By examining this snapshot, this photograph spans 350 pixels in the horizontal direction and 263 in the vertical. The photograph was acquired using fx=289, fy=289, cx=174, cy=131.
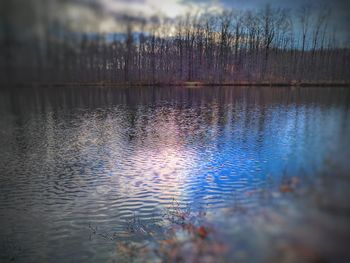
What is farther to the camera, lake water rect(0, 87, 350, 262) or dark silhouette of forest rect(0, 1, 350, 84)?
dark silhouette of forest rect(0, 1, 350, 84)

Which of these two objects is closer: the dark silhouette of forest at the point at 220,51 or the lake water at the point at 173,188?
the lake water at the point at 173,188

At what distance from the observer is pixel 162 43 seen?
362 ft

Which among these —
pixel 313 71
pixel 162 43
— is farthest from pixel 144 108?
pixel 162 43

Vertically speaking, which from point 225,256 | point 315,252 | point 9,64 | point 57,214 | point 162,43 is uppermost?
point 162,43

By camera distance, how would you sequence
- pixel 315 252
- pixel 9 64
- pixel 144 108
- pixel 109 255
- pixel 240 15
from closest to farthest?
pixel 315 252
pixel 109 255
pixel 9 64
pixel 144 108
pixel 240 15

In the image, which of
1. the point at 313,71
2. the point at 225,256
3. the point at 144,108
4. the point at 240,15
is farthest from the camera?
the point at 240,15

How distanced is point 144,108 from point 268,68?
66.1 meters

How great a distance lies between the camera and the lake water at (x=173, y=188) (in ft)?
23.8

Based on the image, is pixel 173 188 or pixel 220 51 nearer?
pixel 173 188

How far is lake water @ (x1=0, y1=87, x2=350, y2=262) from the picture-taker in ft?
23.8

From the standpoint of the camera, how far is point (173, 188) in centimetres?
1309

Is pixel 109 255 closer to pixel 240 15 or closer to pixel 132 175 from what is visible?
pixel 132 175

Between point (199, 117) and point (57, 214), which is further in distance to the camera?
point (199, 117)

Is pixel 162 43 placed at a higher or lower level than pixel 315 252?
higher
